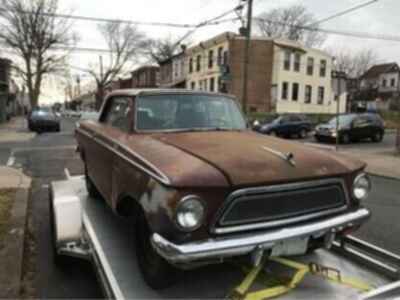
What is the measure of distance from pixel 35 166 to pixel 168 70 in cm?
4182

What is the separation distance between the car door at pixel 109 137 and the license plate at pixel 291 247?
1.74 metres

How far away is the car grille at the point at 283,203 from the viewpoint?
259cm

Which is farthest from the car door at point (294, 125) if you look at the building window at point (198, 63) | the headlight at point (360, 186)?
the headlight at point (360, 186)

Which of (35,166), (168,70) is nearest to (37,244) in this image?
(35,166)

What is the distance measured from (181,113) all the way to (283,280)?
1.97m

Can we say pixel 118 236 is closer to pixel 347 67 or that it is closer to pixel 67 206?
pixel 67 206

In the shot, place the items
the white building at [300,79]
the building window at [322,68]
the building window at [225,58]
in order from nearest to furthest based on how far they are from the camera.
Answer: the building window at [225,58] < the white building at [300,79] < the building window at [322,68]

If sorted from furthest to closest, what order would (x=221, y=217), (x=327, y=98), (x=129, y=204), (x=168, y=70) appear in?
1. (x=168, y=70)
2. (x=327, y=98)
3. (x=129, y=204)
4. (x=221, y=217)

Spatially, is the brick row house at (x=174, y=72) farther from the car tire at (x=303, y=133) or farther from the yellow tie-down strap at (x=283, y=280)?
the yellow tie-down strap at (x=283, y=280)

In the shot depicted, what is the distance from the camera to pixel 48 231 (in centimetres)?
513

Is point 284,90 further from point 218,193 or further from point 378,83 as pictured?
point 378,83

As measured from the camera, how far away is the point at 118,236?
12.4ft

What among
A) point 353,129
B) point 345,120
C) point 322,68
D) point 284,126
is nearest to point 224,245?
point 353,129

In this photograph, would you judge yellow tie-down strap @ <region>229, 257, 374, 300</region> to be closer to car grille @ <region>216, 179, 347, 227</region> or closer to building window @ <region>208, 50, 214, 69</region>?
car grille @ <region>216, 179, 347, 227</region>
